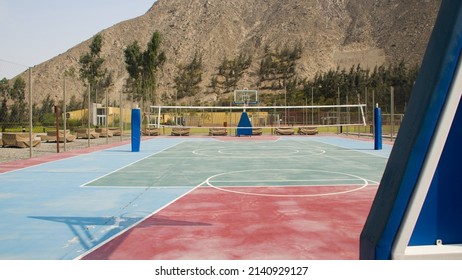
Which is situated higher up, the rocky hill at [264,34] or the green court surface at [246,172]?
the rocky hill at [264,34]

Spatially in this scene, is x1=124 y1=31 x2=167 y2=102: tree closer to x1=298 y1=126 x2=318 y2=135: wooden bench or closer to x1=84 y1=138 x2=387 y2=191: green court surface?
x1=298 y1=126 x2=318 y2=135: wooden bench

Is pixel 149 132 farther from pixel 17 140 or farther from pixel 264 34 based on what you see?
pixel 264 34

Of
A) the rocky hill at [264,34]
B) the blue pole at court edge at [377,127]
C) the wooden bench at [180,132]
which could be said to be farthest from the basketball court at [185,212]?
the rocky hill at [264,34]

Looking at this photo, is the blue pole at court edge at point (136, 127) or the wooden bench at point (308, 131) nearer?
the blue pole at court edge at point (136, 127)

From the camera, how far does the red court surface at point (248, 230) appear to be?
4.86 metres

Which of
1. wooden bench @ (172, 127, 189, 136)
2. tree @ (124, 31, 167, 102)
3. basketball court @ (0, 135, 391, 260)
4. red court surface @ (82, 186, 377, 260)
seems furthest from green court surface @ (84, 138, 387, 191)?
tree @ (124, 31, 167, 102)

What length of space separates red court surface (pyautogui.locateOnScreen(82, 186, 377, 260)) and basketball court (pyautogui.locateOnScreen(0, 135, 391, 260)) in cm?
1

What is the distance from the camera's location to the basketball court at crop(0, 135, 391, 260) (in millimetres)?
5027

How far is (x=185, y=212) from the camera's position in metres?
6.98

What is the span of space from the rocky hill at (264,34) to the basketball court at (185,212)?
334 ft

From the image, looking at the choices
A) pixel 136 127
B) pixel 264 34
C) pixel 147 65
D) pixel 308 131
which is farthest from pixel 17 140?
pixel 264 34

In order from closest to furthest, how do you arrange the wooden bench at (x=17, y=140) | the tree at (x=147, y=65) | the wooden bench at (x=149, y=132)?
the wooden bench at (x=17, y=140) → the wooden bench at (x=149, y=132) → the tree at (x=147, y=65)

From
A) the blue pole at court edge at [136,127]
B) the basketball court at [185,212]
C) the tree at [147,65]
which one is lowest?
the basketball court at [185,212]

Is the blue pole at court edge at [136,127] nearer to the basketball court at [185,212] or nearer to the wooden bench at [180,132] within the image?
the basketball court at [185,212]
